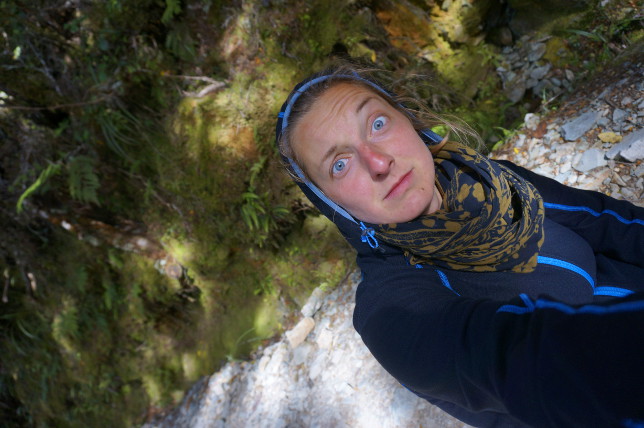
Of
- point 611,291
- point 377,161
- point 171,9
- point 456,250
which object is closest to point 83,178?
point 171,9

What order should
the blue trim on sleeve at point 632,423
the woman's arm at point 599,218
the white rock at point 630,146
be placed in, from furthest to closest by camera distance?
the white rock at point 630,146 < the woman's arm at point 599,218 < the blue trim on sleeve at point 632,423

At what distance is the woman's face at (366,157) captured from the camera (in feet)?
5.36


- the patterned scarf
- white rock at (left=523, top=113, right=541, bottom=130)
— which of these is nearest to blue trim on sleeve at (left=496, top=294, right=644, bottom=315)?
the patterned scarf

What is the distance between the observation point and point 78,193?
15.6 ft

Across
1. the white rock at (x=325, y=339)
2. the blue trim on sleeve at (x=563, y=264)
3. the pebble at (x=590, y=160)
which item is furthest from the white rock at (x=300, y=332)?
the pebble at (x=590, y=160)

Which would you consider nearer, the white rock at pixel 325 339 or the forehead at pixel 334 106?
the forehead at pixel 334 106

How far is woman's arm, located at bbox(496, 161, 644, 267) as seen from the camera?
6.48ft

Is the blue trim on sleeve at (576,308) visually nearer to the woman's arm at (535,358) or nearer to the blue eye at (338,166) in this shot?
the woman's arm at (535,358)

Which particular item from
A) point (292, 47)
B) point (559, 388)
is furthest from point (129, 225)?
point (559, 388)

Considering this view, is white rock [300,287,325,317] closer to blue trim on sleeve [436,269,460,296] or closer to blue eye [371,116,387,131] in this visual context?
blue trim on sleeve [436,269,460,296]

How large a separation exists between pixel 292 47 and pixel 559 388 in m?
4.13

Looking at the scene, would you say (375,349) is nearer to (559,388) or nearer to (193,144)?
(559,388)

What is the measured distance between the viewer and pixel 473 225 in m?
1.67

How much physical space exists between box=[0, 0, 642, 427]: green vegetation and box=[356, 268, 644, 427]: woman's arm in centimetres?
304
